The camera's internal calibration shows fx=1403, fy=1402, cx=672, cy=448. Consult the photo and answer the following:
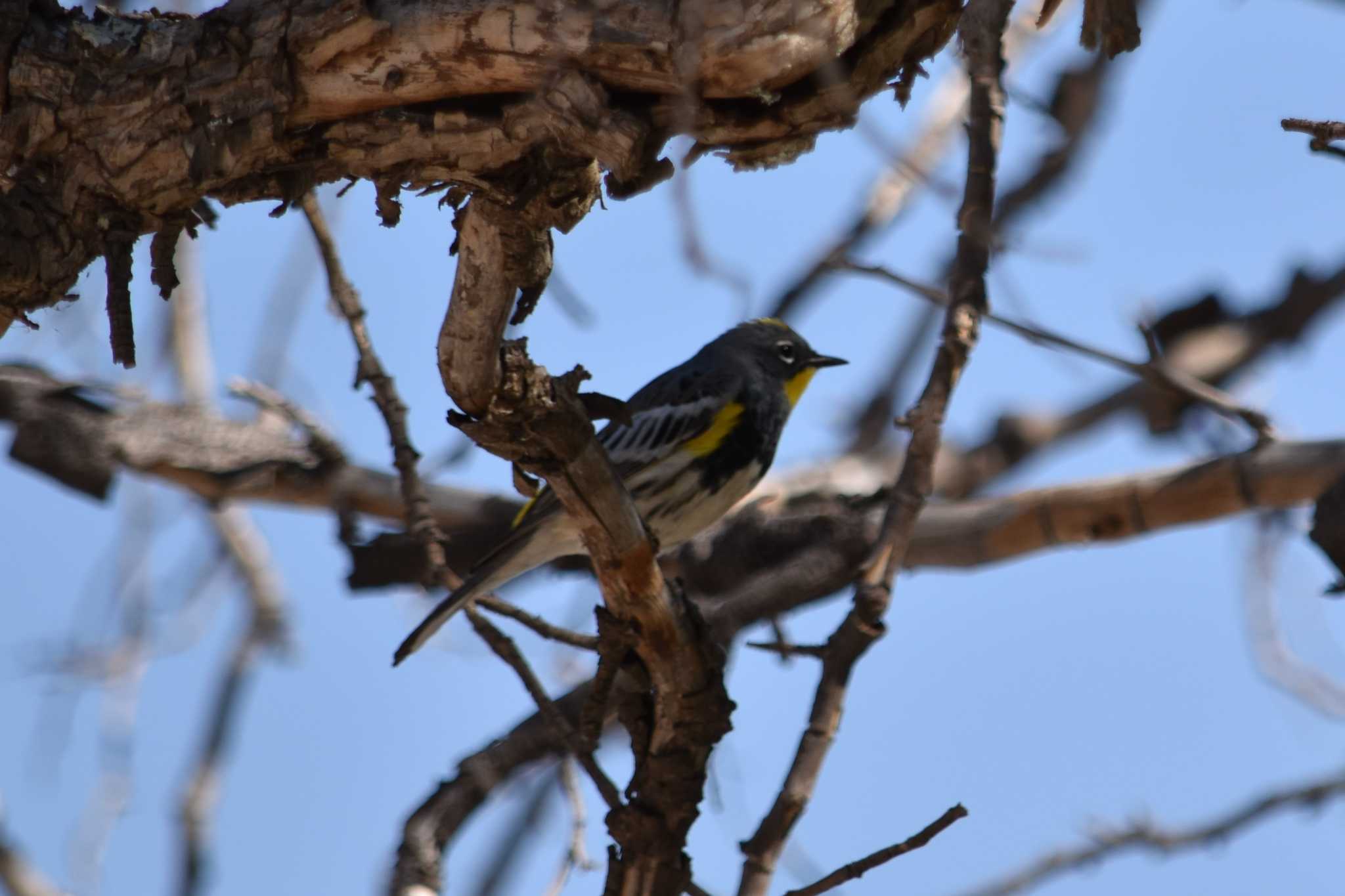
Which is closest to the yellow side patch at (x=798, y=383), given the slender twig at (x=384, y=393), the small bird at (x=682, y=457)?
the small bird at (x=682, y=457)

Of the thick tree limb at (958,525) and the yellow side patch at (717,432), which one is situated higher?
the yellow side patch at (717,432)

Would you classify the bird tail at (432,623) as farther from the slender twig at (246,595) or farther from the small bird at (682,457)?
the slender twig at (246,595)

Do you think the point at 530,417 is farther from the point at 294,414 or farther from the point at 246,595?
the point at 246,595

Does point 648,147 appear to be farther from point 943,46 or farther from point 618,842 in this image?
point 618,842

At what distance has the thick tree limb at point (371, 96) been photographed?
2387 mm

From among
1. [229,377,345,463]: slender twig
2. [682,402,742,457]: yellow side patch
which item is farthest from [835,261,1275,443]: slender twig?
[229,377,345,463]: slender twig

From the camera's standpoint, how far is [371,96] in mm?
2586

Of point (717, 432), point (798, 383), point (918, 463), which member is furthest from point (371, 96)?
point (798, 383)

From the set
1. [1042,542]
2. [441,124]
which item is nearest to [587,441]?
[441,124]

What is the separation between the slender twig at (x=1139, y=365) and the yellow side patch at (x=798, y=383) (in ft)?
5.51

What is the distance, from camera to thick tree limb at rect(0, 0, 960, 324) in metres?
2.39

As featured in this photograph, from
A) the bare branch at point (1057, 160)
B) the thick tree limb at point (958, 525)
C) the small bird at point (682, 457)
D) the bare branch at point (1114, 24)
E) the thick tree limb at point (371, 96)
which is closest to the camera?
the thick tree limb at point (371, 96)

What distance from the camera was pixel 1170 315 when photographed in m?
7.77

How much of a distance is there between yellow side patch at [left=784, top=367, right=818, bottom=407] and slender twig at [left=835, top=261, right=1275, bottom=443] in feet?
5.51
